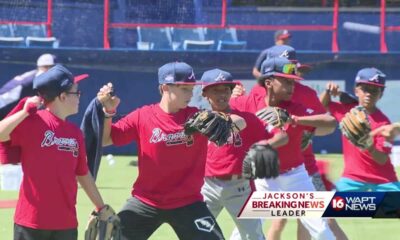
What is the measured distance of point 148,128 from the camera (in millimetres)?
7262

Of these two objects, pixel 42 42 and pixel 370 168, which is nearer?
pixel 370 168

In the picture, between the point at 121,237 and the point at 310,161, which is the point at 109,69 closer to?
the point at 310,161

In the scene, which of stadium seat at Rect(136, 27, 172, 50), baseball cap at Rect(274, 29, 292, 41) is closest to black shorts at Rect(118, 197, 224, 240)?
baseball cap at Rect(274, 29, 292, 41)

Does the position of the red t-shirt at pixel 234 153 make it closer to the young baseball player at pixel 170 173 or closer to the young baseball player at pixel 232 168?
the young baseball player at pixel 232 168

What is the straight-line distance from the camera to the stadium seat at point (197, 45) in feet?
56.0

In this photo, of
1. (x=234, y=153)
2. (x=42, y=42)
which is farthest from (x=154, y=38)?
(x=234, y=153)

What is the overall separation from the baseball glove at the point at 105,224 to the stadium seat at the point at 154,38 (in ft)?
33.8

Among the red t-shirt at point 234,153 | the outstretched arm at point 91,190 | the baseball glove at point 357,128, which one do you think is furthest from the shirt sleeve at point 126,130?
the baseball glove at point 357,128

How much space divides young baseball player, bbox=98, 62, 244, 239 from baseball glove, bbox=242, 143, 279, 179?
0.46 meters

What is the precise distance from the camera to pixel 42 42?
1681 cm

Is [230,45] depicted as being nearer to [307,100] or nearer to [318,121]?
[307,100]

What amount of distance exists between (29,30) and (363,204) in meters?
10.2

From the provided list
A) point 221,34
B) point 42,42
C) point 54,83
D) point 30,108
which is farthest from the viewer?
point 221,34

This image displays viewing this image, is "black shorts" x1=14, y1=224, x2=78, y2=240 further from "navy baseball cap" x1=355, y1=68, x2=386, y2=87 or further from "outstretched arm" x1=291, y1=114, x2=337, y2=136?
"navy baseball cap" x1=355, y1=68, x2=386, y2=87
